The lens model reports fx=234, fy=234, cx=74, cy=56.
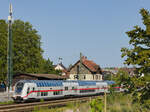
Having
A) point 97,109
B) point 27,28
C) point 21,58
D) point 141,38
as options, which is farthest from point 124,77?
point 27,28

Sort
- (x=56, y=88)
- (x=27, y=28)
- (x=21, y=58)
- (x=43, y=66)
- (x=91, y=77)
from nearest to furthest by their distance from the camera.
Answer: (x=56, y=88)
(x=21, y=58)
(x=27, y=28)
(x=43, y=66)
(x=91, y=77)

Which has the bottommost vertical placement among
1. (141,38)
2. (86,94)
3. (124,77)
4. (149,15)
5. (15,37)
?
(86,94)

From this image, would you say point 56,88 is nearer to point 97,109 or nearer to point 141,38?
point 141,38

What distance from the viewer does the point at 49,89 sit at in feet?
94.8

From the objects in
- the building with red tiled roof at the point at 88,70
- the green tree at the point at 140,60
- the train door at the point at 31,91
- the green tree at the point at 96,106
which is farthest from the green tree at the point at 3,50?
the green tree at the point at 96,106

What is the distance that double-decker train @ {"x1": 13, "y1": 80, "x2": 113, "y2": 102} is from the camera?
85.5ft

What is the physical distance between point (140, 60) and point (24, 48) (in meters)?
47.0

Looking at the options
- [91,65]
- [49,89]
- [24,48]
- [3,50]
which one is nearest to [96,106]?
[49,89]

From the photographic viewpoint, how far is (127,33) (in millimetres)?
11094

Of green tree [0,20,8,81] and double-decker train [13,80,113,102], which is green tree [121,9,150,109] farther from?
green tree [0,20,8,81]

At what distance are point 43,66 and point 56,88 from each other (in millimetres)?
32415

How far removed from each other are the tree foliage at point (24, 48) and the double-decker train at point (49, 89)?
20.8 m

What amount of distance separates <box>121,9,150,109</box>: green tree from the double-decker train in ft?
33.0

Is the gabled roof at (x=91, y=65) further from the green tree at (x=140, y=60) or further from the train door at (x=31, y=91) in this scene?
the green tree at (x=140, y=60)
